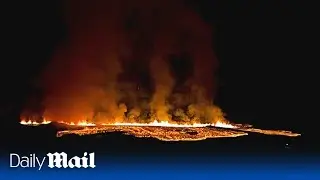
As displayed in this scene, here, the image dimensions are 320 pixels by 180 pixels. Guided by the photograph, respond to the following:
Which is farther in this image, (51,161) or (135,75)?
(135,75)

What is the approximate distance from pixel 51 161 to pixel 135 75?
0.75m

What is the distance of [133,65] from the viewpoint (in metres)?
4.00

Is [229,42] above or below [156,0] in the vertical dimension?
below

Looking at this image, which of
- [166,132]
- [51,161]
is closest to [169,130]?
[166,132]

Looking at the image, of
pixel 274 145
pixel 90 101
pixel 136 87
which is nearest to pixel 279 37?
pixel 274 145

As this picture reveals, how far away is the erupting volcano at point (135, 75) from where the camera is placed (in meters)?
3.89

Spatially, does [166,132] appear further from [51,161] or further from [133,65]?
[51,161]

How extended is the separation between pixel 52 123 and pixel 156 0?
1008 millimetres

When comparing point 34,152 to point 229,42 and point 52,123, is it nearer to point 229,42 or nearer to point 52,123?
point 52,123

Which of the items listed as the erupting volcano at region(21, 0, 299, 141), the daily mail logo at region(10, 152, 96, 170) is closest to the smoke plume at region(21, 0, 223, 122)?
the erupting volcano at region(21, 0, 299, 141)

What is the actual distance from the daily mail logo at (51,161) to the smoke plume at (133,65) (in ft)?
0.89

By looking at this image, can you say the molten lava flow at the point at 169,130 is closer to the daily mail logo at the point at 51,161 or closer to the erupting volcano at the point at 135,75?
the erupting volcano at the point at 135,75

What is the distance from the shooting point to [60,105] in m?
3.91

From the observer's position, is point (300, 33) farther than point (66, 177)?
Yes
